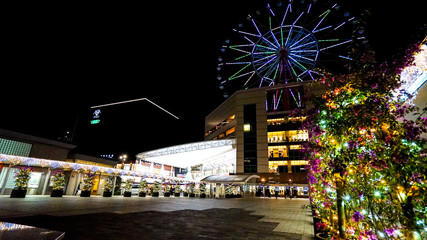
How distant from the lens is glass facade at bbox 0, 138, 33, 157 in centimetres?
1839

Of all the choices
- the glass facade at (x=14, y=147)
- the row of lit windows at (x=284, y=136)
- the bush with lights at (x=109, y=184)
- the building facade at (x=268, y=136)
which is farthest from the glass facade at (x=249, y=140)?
the glass facade at (x=14, y=147)

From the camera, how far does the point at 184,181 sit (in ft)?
124

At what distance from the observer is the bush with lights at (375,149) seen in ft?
8.27

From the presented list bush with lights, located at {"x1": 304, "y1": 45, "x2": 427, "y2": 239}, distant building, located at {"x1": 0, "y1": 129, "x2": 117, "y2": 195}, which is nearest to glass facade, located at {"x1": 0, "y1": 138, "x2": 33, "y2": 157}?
distant building, located at {"x1": 0, "y1": 129, "x2": 117, "y2": 195}

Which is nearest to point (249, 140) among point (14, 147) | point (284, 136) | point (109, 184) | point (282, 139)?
point (282, 139)

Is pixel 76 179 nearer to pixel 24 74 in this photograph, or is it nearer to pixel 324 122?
pixel 24 74

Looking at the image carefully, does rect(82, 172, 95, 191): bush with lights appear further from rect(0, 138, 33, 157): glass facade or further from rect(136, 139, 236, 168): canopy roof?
rect(136, 139, 236, 168): canopy roof

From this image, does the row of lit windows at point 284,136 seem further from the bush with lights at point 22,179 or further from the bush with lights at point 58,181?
the bush with lights at point 22,179

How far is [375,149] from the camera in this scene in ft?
10.00

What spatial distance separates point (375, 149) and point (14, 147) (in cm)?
2720

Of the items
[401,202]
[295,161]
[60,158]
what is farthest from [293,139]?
[401,202]

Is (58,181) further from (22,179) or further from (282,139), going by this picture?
(282,139)

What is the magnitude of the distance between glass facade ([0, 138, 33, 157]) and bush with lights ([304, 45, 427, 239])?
25.7 meters

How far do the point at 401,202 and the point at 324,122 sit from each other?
1.80 m
